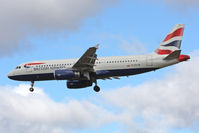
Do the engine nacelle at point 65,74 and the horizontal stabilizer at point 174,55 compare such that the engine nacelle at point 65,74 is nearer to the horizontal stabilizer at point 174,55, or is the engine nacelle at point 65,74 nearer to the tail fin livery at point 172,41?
the tail fin livery at point 172,41

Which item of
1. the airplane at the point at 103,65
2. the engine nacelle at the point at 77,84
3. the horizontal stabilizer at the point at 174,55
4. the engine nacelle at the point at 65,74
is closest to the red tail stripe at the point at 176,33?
the airplane at the point at 103,65

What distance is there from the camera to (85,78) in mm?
53531

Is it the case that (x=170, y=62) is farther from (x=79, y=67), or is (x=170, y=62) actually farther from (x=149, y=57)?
(x=79, y=67)

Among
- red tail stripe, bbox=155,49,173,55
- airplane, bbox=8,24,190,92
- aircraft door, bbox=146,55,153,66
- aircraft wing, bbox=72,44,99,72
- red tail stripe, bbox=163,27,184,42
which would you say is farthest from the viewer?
red tail stripe, bbox=163,27,184,42

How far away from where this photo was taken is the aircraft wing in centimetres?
5030

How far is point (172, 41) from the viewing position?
54500 mm

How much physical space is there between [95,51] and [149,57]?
7.00 metres

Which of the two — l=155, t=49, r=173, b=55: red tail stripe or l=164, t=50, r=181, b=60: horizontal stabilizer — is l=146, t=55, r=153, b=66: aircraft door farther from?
l=155, t=49, r=173, b=55: red tail stripe

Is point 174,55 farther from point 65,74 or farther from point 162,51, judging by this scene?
point 65,74

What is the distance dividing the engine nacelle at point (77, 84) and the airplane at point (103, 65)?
15cm

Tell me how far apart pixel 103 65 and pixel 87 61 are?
2330 millimetres

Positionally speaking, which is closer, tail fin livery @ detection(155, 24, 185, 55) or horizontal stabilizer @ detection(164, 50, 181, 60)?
horizontal stabilizer @ detection(164, 50, 181, 60)

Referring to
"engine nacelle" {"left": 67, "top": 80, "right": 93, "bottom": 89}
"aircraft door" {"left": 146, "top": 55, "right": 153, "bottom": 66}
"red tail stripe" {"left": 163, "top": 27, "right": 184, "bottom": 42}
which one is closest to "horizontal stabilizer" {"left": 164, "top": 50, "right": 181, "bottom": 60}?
"aircraft door" {"left": 146, "top": 55, "right": 153, "bottom": 66}

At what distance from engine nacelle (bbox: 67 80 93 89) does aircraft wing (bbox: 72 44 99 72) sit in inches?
166
